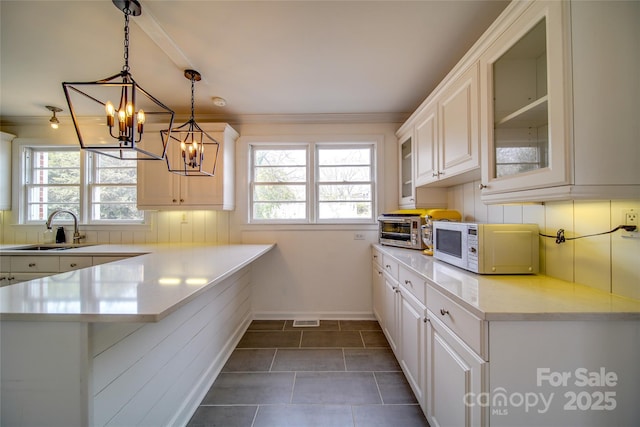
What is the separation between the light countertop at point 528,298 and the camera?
0.85m

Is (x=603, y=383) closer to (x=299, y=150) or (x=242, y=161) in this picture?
(x=299, y=150)

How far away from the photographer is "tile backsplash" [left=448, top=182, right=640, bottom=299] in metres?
1.00

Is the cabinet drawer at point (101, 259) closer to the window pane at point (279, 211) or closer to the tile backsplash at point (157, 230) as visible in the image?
the tile backsplash at point (157, 230)

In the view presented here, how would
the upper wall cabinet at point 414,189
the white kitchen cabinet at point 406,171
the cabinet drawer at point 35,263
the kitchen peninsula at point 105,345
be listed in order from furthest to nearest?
the white kitchen cabinet at point 406,171, the upper wall cabinet at point 414,189, the cabinet drawer at point 35,263, the kitchen peninsula at point 105,345

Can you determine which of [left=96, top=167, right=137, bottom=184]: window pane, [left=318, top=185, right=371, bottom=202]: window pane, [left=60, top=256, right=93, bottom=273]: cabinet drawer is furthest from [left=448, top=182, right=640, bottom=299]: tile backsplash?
[left=96, top=167, right=137, bottom=184]: window pane

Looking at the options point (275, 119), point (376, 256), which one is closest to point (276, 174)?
point (275, 119)

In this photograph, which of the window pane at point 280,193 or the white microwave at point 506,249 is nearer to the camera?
the white microwave at point 506,249

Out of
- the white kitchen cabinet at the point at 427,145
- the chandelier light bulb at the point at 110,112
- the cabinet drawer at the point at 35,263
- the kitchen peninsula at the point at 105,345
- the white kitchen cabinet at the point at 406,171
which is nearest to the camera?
the kitchen peninsula at the point at 105,345

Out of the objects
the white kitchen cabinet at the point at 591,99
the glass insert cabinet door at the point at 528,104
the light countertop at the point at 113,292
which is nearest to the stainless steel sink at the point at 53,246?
the light countertop at the point at 113,292

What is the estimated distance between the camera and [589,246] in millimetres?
1134

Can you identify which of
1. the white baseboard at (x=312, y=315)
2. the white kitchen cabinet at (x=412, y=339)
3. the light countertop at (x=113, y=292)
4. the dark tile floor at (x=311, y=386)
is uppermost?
the light countertop at (x=113, y=292)

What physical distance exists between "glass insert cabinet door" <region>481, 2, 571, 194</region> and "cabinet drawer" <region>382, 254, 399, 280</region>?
934mm

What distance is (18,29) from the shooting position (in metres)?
1.54

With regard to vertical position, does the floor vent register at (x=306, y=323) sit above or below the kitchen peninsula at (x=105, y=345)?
below
